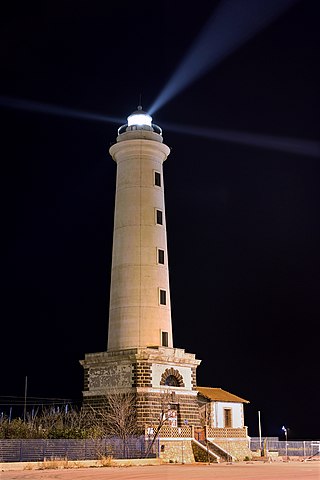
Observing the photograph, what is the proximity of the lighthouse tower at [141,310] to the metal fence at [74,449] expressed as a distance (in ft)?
10.5

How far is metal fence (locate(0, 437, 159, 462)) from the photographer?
31.6 m

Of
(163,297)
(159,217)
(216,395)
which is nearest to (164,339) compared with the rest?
(163,297)

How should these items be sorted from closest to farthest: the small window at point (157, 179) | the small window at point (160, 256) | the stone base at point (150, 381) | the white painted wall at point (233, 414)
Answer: the stone base at point (150, 381), the small window at point (160, 256), the small window at point (157, 179), the white painted wall at point (233, 414)

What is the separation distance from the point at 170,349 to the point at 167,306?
109 inches

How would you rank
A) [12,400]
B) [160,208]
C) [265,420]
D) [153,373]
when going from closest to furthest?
[153,373] < [160,208] < [12,400] < [265,420]

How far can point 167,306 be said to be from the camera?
1724 inches

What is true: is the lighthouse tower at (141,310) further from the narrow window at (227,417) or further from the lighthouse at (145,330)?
the narrow window at (227,417)

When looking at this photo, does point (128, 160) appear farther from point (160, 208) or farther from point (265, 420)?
point (265, 420)

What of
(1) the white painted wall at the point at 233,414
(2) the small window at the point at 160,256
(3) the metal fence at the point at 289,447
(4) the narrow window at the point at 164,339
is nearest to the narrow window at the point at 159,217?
(2) the small window at the point at 160,256

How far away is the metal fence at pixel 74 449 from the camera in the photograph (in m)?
31.6

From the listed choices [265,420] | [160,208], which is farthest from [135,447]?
[265,420]

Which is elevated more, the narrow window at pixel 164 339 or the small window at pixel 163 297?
the small window at pixel 163 297

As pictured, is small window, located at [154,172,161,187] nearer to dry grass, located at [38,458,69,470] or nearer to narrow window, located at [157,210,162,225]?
narrow window, located at [157,210,162,225]

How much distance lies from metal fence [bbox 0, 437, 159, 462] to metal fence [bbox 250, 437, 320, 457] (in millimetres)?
14897
